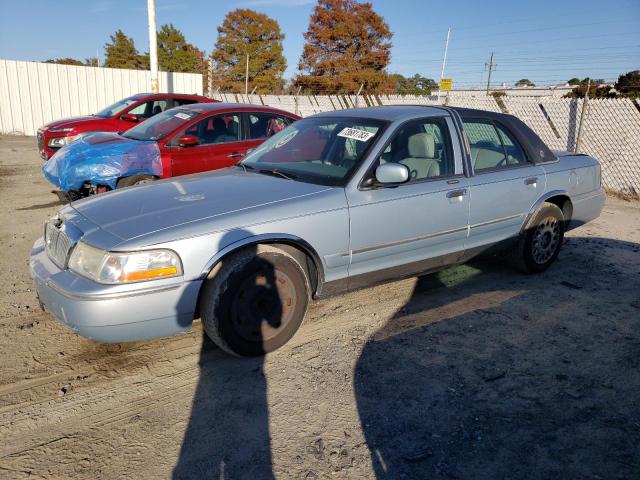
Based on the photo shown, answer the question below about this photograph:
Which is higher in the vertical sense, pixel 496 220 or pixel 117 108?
pixel 117 108

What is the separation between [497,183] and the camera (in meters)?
4.43

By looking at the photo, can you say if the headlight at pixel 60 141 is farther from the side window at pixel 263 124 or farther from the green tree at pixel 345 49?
the green tree at pixel 345 49

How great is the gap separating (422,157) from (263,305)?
1855 mm

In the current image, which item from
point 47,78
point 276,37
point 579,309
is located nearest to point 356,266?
point 579,309

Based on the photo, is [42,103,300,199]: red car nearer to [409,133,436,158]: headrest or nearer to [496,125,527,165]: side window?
[409,133,436,158]: headrest

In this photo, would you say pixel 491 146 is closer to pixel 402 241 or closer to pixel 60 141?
pixel 402 241

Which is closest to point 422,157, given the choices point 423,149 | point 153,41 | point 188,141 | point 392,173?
point 423,149

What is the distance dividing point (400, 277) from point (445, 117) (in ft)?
4.75

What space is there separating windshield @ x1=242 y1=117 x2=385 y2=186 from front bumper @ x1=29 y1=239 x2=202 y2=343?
1322mm

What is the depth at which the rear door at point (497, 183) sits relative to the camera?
4.34 metres

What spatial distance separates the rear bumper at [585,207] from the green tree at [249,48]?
42.3 metres

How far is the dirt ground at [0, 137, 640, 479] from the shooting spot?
2447mm

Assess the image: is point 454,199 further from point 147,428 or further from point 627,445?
point 147,428

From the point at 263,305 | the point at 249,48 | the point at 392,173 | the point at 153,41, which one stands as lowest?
the point at 263,305
